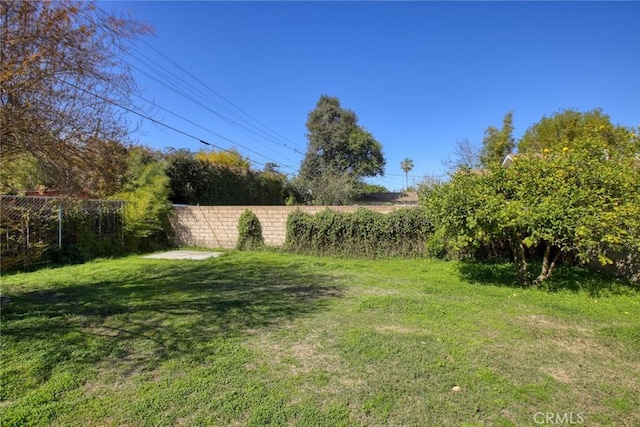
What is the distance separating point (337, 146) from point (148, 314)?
2916cm

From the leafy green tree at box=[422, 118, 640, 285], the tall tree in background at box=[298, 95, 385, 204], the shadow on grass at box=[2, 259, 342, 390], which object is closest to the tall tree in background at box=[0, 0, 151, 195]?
the shadow on grass at box=[2, 259, 342, 390]

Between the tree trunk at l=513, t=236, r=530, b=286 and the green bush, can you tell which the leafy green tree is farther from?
the green bush

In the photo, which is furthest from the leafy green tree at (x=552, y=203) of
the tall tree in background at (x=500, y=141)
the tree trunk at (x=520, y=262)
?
the tall tree in background at (x=500, y=141)

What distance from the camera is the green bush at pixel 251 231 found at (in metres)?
11.1

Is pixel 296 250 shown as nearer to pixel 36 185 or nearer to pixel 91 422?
pixel 36 185

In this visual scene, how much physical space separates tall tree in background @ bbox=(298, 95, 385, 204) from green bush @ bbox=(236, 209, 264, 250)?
777 inches

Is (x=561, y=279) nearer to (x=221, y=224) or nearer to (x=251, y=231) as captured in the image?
(x=251, y=231)

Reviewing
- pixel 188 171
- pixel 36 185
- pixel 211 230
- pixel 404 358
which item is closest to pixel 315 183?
pixel 188 171

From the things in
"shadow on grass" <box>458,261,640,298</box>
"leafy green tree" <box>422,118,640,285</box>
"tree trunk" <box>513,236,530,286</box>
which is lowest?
"shadow on grass" <box>458,261,640,298</box>

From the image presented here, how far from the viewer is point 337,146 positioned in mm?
32500

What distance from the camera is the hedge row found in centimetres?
916

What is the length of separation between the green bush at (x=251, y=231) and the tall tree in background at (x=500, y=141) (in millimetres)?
19055

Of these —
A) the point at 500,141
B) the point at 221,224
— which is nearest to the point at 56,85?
the point at 221,224

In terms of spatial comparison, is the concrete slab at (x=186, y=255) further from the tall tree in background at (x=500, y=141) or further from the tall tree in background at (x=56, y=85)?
the tall tree in background at (x=500, y=141)
